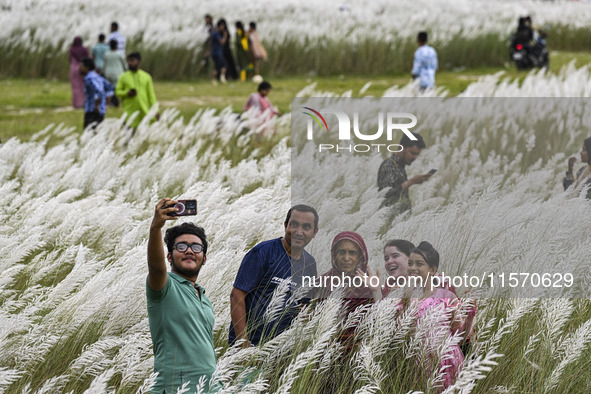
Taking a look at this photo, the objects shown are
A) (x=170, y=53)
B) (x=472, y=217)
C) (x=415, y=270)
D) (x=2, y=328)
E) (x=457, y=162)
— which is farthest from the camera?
(x=170, y=53)

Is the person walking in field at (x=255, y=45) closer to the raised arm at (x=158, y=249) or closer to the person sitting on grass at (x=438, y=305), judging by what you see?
the person sitting on grass at (x=438, y=305)

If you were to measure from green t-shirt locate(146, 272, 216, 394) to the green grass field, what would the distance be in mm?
8580

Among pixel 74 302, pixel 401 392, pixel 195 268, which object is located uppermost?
pixel 195 268

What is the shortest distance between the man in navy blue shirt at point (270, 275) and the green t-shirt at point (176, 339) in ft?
1.45

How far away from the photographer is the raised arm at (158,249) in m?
3.09

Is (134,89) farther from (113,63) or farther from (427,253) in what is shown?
(427,253)

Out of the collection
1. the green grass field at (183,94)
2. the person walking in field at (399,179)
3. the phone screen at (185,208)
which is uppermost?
the phone screen at (185,208)

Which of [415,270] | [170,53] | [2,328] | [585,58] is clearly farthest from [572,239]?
[585,58]

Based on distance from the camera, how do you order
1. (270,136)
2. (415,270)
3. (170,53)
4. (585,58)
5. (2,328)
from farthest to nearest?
(585,58) < (170,53) < (270,136) < (415,270) < (2,328)

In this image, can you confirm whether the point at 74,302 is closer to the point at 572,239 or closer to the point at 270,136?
the point at 572,239

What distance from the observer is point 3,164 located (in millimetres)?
7195

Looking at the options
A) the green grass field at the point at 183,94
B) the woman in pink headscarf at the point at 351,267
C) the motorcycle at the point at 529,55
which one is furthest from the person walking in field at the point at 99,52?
the woman in pink headscarf at the point at 351,267

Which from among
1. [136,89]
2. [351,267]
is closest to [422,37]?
[136,89]

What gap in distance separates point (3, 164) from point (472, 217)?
437 cm
